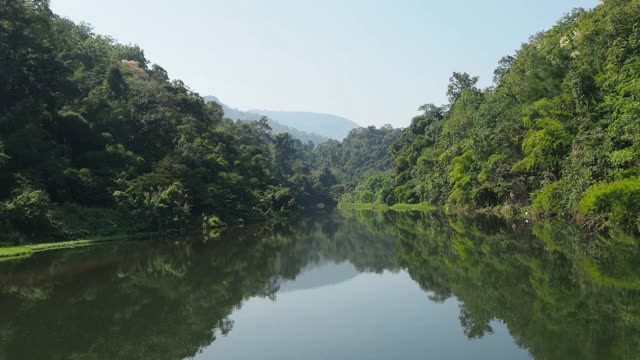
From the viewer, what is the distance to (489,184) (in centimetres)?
4941

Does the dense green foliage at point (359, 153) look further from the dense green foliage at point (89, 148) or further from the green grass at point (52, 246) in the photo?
the green grass at point (52, 246)

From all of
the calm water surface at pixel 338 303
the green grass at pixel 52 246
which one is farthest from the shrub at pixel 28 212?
the calm water surface at pixel 338 303

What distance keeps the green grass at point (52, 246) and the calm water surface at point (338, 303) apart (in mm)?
1289

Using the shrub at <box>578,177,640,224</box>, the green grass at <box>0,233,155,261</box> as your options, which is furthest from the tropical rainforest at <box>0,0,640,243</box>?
the green grass at <box>0,233,155,261</box>

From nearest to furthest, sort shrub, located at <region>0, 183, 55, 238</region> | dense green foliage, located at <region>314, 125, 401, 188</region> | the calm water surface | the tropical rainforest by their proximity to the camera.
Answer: the calm water surface → shrub, located at <region>0, 183, 55, 238</region> → the tropical rainforest → dense green foliage, located at <region>314, 125, 401, 188</region>

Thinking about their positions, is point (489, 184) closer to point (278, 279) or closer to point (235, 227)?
point (235, 227)

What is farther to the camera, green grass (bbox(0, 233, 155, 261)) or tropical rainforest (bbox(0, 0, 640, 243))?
tropical rainforest (bbox(0, 0, 640, 243))

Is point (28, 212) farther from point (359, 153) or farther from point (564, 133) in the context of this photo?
point (359, 153)

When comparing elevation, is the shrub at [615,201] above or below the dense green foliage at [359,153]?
below

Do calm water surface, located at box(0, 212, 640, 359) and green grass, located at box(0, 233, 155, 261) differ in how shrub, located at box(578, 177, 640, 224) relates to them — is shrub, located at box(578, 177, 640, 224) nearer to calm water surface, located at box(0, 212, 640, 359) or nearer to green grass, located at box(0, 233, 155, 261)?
calm water surface, located at box(0, 212, 640, 359)

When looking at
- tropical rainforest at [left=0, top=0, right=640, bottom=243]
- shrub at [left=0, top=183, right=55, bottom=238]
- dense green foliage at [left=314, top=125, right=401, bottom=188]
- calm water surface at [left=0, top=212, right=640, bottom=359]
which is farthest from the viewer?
dense green foliage at [left=314, top=125, right=401, bottom=188]

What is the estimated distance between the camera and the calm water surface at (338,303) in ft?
35.4

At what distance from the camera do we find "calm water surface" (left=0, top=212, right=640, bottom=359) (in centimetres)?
1078

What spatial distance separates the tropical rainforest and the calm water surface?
5.67 meters
